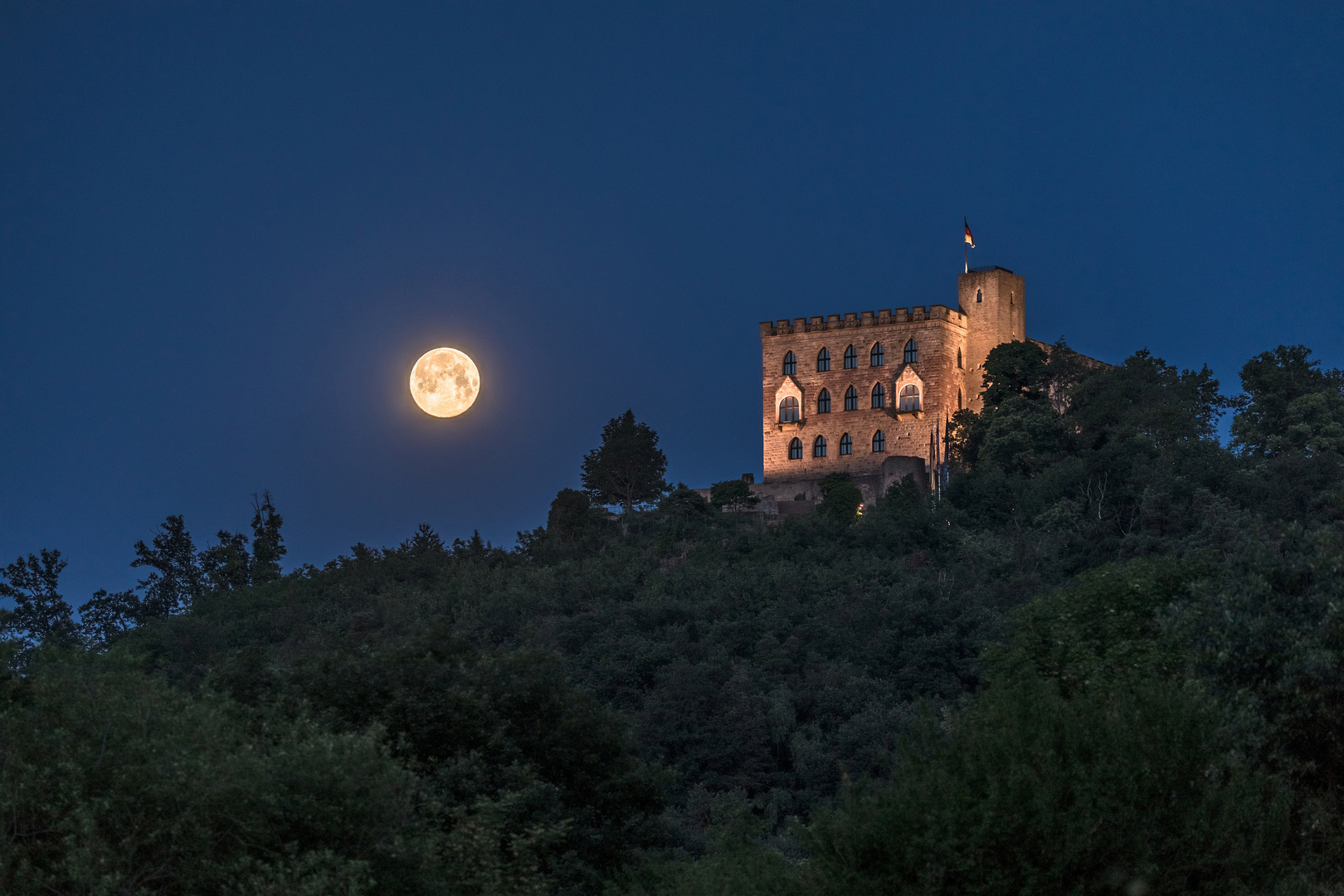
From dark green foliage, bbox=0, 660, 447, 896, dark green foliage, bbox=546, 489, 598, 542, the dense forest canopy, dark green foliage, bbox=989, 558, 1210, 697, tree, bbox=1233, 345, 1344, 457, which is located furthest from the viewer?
dark green foliage, bbox=546, 489, 598, 542

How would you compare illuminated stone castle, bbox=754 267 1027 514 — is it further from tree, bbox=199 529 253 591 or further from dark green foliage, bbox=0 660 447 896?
dark green foliage, bbox=0 660 447 896

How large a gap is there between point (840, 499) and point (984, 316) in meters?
11.9

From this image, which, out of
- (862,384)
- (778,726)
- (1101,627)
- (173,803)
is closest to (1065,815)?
(173,803)

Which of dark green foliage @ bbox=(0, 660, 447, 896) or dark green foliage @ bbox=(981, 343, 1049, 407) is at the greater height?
dark green foliage @ bbox=(981, 343, 1049, 407)

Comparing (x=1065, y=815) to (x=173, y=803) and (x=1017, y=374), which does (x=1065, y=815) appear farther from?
(x=1017, y=374)

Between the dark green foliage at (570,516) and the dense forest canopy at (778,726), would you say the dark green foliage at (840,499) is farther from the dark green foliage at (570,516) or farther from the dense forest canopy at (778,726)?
the dark green foliage at (570,516)

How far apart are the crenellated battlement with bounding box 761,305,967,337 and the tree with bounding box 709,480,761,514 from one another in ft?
29.7

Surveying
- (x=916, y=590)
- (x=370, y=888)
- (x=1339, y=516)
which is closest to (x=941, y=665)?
(x=916, y=590)

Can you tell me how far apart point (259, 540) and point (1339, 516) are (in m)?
40.8

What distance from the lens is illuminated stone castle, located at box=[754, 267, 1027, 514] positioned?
65750 millimetres

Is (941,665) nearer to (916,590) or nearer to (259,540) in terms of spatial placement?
(916,590)

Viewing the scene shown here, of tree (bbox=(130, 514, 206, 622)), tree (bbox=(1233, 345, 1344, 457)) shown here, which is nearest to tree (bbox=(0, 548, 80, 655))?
tree (bbox=(130, 514, 206, 622))

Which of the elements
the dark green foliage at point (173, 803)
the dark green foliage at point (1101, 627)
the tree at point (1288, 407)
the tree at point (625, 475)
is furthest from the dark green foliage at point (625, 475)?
the dark green foliage at point (173, 803)

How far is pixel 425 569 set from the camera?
203ft
